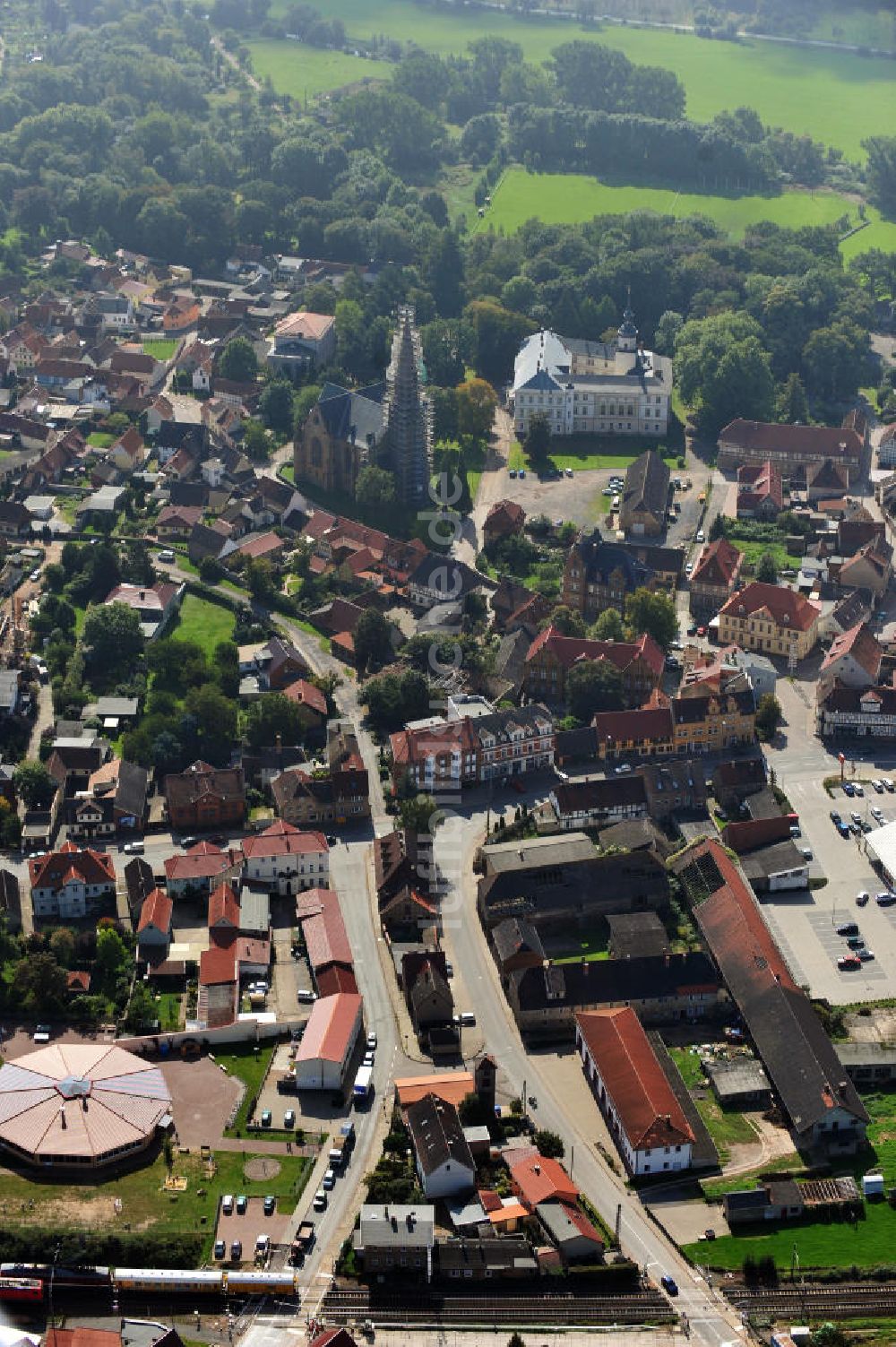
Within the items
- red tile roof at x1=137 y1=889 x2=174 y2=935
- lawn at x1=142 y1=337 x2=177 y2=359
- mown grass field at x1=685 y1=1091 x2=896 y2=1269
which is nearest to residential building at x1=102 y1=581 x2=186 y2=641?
red tile roof at x1=137 y1=889 x2=174 y2=935

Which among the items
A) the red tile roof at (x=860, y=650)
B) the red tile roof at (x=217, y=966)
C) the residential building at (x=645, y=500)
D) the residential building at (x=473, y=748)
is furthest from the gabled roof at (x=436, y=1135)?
the residential building at (x=645, y=500)

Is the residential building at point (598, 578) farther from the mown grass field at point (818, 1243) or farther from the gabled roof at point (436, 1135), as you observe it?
the mown grass field at point (818, 1243)

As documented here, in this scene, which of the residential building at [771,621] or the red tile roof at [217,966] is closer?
the red tile roof at [217,966]

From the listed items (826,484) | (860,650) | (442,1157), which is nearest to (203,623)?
(860,650)

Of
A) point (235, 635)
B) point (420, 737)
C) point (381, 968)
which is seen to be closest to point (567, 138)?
point (235, 635)

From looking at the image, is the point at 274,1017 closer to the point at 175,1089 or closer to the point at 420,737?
the point at 175,1089
